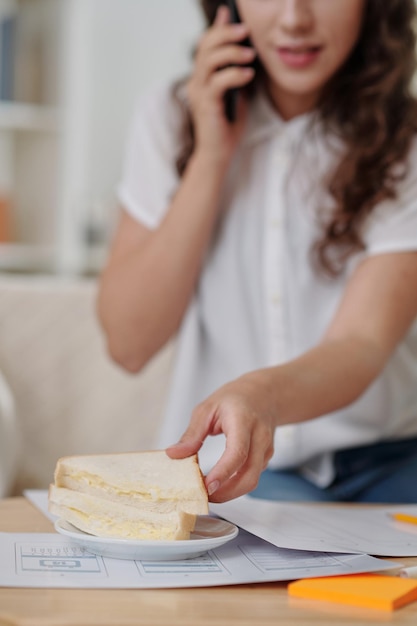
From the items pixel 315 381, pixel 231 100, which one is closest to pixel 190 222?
pixel 231 100

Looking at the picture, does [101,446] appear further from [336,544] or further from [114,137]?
[114,137]

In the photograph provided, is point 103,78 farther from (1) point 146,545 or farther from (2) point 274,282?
(1) point 146,545

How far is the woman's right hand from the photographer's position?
135 centimetres

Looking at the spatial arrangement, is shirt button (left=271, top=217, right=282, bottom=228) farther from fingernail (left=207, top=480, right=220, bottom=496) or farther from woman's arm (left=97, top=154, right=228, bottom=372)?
fingernail (left=207, top=480, right=220, bottom=496)

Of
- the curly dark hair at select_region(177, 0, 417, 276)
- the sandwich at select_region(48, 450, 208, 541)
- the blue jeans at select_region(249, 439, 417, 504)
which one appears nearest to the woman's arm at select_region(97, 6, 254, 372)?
the curly dark hair at select_region(177, 0, 417, 276)

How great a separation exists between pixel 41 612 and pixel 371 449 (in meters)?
0.82

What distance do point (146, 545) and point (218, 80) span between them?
32.2 inches

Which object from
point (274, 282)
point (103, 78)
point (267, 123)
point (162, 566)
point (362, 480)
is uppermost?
point (103, 78)

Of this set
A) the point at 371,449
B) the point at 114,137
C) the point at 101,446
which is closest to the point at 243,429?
the point at 371,449

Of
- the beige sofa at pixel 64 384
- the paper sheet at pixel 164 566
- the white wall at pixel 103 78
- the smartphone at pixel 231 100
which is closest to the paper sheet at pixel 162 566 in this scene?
the paper sheet at pixel 164 566

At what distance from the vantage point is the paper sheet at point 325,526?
2.62ft

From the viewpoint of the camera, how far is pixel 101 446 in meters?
1.79

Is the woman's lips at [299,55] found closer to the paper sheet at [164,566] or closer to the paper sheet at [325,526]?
the paper sheet at [325,526]

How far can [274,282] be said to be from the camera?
137cm
